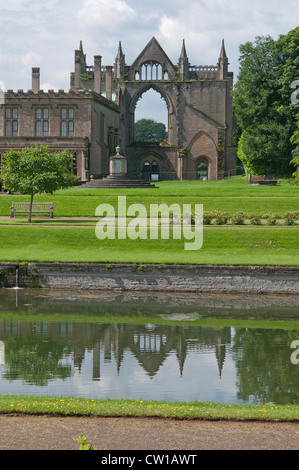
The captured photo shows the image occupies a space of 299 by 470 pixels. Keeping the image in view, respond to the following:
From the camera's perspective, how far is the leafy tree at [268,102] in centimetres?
6500

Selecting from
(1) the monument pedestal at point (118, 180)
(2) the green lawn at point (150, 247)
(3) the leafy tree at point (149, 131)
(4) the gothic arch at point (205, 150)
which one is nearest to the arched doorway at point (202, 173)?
(4) the gothic arch at point (205, 150)

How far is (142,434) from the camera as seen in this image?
9.80 meters

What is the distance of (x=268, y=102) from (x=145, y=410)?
196 ft

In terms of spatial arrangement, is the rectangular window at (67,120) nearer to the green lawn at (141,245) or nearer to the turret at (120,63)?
the turret at (120,63)

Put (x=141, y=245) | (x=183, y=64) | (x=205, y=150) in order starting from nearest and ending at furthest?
1. (x=141, y=245)
2. (x=205, y=150)
3. (x=183, y=64)

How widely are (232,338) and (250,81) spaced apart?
52750 millimetres

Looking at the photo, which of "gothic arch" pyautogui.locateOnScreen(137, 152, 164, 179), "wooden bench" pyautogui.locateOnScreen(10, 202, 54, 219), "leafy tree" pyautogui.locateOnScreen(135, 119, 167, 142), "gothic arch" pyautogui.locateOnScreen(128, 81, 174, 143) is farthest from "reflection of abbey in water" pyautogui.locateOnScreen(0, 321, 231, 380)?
"leafy tree" pyautogui.locateOnScreen(135, 119, 167, 142)

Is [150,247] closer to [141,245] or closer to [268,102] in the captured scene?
[141,245]

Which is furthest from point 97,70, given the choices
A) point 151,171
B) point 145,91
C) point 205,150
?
point 205,150

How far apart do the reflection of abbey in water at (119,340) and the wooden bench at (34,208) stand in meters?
18.9

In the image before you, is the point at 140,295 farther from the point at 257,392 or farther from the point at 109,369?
the point at 257,392

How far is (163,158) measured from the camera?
82.8 meters

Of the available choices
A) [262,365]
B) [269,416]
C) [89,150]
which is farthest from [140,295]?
[89,150]

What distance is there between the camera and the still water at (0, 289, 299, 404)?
14156 millimetres
